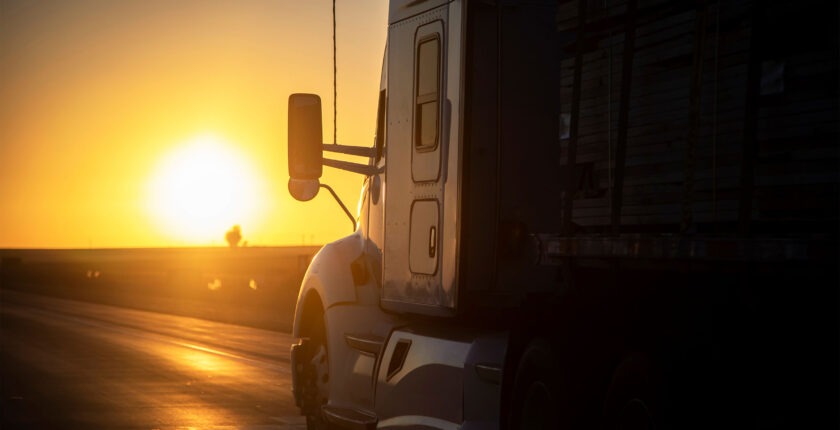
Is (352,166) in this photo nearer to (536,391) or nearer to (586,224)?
(536,391)

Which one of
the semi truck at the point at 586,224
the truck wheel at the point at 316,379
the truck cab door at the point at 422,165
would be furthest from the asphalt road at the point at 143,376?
the truck cab door at the point at 422,165

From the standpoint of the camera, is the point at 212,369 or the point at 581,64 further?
the point at 212,369

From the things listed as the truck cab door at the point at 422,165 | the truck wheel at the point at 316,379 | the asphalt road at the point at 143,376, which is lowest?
the asphalt road at the point at 143,376

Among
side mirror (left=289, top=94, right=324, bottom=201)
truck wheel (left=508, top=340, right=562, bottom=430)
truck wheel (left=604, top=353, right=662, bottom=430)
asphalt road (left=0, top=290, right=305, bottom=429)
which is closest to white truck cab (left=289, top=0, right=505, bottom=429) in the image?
side mirror (left=289, top=94, right=324, bottom=201)

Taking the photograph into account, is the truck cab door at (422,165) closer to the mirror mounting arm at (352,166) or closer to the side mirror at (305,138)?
the side mirror at (305,138)

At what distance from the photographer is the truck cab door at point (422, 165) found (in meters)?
8.42

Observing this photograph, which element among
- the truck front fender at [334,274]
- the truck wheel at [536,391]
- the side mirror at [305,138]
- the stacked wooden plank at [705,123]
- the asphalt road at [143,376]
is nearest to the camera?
the stacked wooden plank at [705,123]

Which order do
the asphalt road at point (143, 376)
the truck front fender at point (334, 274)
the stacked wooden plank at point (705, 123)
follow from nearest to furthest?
the stacked wooden plank at point (705, 123) < the truck front fender at point (334, 274) < the asphalt road at point (143, 376)

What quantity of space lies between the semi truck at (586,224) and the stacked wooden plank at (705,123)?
1 cm

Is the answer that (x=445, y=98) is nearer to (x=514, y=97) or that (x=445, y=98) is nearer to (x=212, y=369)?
(x=514, y=97)

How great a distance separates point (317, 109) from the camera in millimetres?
9898

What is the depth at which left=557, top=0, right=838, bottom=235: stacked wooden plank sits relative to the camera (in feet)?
17.0

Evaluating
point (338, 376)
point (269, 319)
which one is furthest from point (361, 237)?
point (269, 319)

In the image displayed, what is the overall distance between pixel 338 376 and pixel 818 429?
17.8ft
